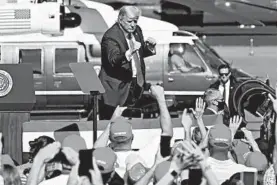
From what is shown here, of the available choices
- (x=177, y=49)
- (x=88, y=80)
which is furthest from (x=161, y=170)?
(x=177, y=49)

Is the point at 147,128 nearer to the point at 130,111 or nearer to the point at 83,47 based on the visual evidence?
the point at 130,111

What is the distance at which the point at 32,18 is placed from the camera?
12.6 meters

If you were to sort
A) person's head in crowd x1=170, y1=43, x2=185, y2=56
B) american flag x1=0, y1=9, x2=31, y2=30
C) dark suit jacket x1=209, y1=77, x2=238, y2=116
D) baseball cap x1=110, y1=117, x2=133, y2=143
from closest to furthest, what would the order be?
baseball cap x1=110, y1=117, x2=133, y2=143
dark suit jacket x1=209, y1=77, x2=238, y2=116
american flag x1=0, y1=9, x2=31, y2=30
person's head in crowd x1=170, y1=43, x2=185, y2=56

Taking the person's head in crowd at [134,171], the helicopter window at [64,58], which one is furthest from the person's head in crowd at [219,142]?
the helicopter window at [64,58]

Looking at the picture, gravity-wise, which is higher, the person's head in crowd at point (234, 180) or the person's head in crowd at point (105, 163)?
the person's head in crowd at point (105, 163)

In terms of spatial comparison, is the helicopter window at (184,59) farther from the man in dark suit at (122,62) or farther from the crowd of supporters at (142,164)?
the crowd of supporters at (142,164)

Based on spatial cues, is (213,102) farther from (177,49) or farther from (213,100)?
(177,49)

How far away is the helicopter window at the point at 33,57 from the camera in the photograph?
45.6 ft

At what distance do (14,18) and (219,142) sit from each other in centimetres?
666

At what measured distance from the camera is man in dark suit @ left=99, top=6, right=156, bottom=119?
29.6ft

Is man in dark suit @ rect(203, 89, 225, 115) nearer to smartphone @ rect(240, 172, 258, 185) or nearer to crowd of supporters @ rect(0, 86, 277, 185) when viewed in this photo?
crowd of supporters @ rect(0, 86, 277, 185)

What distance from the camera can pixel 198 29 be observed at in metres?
29.1

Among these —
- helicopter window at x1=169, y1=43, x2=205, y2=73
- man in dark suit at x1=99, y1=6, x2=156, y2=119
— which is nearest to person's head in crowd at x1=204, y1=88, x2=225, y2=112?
man in dark suit at x1=99, y1=6, x2=156, y2=119

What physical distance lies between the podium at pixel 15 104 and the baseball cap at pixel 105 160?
2152 mm
